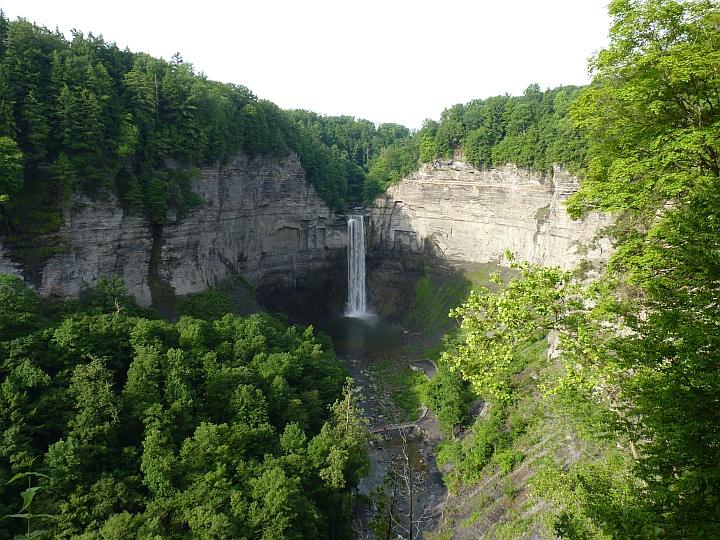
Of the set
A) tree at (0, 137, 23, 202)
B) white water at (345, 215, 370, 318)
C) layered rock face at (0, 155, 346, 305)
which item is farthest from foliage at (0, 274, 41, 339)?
white water at (345, 215, 370, 318)

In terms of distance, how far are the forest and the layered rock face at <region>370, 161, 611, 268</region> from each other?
15.0 ft

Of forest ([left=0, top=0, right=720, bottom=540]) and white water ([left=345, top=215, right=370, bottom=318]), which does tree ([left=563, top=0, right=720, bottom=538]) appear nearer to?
forest ([left=0, top=0, right=720, bottom=540])

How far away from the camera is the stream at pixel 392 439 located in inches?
910

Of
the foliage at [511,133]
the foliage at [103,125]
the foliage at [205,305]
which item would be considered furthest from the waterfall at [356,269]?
the foliage at [205,305]

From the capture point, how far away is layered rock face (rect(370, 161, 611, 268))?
45.8m

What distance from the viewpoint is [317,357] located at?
31953mm

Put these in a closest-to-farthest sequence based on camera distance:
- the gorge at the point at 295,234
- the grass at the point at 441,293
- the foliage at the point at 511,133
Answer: the gorge at the point at 295,234
the foliage at the point at 511,133
the grass at the point at 441,293

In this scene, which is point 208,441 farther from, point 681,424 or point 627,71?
point 627,71

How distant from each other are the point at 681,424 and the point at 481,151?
50.4 metres

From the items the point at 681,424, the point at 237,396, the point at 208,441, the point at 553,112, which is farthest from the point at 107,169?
the point at 553,112

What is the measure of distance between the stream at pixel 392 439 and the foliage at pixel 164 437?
3.34 meters

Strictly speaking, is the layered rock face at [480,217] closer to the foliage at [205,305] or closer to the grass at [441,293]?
the grass at [441,293]

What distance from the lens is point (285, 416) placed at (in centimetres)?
2438

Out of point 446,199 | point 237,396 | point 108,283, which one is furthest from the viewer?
point 446,199
